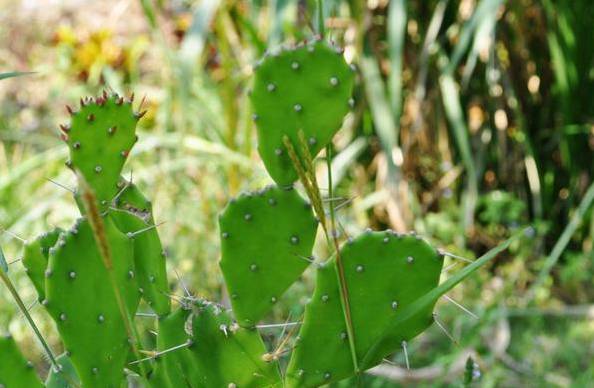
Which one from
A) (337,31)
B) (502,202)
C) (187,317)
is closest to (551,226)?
(502,202)

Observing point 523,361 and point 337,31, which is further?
point 337,31

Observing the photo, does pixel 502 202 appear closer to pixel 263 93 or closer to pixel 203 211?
pixel 203 211

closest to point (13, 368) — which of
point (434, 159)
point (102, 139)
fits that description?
point (102, 139)

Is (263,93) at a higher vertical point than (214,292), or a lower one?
higher

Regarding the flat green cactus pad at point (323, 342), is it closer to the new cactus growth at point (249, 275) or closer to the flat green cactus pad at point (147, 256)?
the new cactus growth at point (249, 275)

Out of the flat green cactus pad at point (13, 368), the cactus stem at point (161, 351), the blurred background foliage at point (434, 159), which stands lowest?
the blurred background foliage at point (434, 159)

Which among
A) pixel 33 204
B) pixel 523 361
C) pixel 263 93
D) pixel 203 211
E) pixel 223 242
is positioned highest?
pixel 263 93

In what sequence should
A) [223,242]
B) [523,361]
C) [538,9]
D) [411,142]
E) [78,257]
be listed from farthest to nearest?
[411,142], [538,9], [523,361], [223,242], [78,257]

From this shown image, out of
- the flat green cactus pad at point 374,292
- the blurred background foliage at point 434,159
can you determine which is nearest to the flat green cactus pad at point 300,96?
the flat green cactus pad at point 374,292
